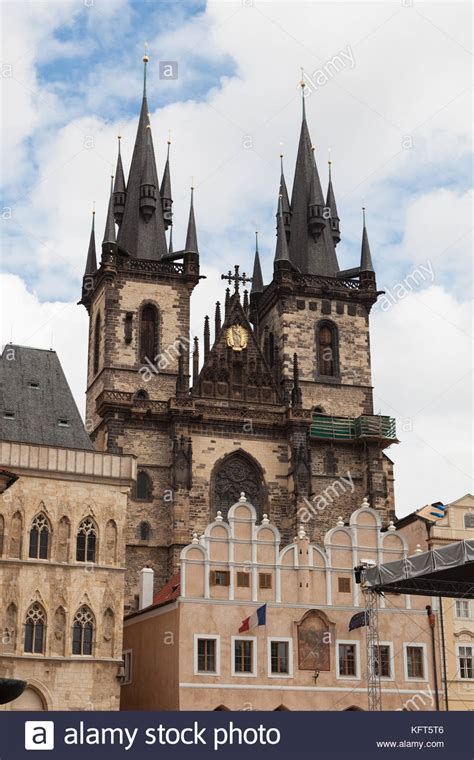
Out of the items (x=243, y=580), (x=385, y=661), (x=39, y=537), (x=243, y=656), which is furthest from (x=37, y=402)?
(x=385, y=661)

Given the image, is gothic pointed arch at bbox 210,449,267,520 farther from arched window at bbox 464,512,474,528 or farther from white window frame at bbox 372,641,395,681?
white window frame at bbox 372,641,395,681

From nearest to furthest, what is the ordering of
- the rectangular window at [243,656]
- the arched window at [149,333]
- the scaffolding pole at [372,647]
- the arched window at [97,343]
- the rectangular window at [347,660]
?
the scaffolding pole at [372,647] < the rectangular window at [243,656] < the rectangular window at [347,660] < the arched window at [149,333] < the arched window at [97,343]

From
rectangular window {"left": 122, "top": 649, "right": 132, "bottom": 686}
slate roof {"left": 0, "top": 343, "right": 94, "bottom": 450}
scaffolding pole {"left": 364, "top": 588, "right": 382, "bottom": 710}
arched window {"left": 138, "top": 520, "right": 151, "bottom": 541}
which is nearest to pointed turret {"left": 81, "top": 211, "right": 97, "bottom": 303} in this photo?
arched window {"left": 138, "top": 520, "right": 151, "bottom": 541}

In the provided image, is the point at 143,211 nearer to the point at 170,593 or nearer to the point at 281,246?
the point at 281,246

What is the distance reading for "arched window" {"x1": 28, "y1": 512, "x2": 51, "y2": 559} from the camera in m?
40.0

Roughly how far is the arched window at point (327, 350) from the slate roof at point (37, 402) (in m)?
21.8

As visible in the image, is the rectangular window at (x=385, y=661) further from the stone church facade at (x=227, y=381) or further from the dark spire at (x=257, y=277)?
the dark spire at (x=257, y=277)

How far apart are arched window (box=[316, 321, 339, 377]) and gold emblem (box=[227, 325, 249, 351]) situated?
4601 mm

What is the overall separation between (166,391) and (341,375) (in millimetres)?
10175

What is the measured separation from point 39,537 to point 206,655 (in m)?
7.28

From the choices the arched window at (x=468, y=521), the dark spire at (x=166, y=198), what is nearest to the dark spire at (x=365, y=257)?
the dark spire at (x=166, y=198)

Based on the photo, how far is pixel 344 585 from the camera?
4419 centimetres

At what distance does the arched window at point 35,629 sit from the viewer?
128 ft

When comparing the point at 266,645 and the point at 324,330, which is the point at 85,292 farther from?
the point at 266,645
